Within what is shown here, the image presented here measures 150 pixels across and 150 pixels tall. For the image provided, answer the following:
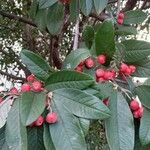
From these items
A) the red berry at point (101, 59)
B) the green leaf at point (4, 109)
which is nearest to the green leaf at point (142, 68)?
the red berry at point (101, 59)

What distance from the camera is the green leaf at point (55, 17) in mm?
1437

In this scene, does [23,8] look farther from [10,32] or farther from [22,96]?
[22,96]

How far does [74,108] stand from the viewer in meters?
0.82

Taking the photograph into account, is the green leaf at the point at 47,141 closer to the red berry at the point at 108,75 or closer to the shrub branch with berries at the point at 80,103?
the shrub branch with berries at the point at 80,103

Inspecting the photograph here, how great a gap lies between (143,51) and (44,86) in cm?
28

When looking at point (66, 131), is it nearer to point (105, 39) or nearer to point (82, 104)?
point (82, 104)

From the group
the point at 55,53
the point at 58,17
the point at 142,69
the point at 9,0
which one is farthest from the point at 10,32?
the point at 142,69

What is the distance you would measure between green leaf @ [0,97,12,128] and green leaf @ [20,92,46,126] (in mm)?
48

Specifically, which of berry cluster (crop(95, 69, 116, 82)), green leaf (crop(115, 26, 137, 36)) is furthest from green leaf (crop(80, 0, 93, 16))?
berry cluster (crop(95, 69, 116, 82))

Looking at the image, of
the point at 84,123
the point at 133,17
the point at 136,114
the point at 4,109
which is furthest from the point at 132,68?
the point at 133,17

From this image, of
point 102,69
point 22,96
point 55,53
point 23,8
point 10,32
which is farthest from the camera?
point 10,32

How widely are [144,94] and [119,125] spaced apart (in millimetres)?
100

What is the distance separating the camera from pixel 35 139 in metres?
0.85

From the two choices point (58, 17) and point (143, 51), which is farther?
point (58, 17)
